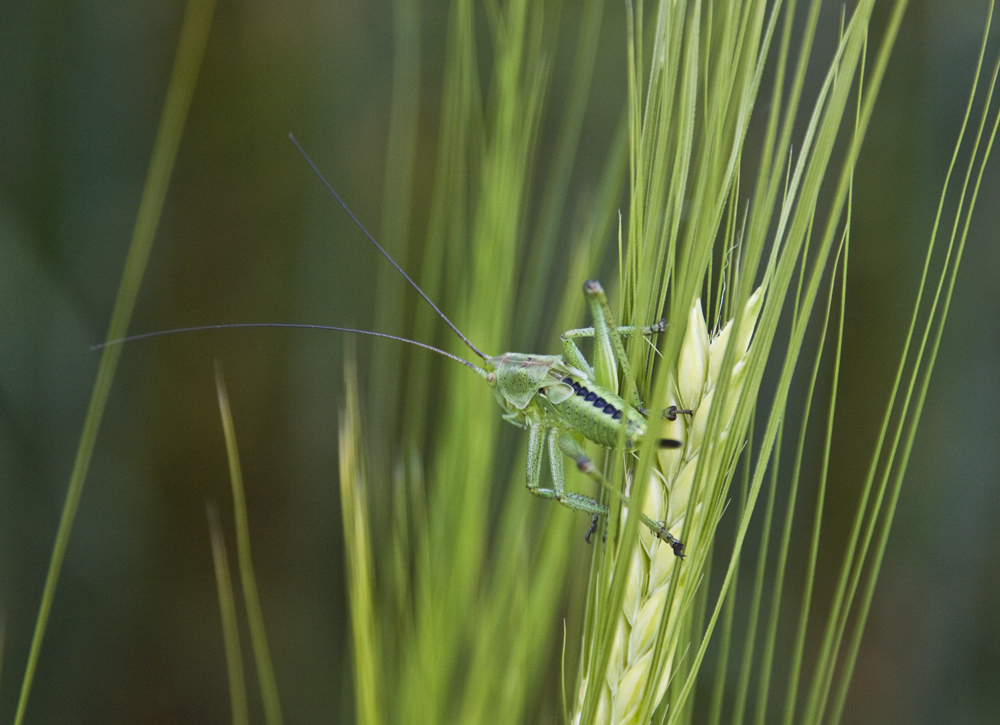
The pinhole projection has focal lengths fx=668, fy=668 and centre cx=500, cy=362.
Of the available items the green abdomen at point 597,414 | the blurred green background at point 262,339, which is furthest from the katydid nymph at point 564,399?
the blurred green background at point 262,339

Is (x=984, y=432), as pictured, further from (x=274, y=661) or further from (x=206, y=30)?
(x=206, y=30)

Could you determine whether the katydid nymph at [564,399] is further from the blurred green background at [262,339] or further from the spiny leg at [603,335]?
the blurred green background at [262,339]

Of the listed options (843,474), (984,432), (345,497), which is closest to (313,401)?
(345,497)

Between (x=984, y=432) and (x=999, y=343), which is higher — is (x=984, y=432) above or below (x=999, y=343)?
below

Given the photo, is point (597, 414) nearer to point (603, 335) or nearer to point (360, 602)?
point (603, 335)

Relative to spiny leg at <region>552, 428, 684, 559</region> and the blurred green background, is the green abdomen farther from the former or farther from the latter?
the blurred green background

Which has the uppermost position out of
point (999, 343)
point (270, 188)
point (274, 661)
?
point (270, 188)

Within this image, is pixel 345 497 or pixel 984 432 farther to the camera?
pixel 984 432
